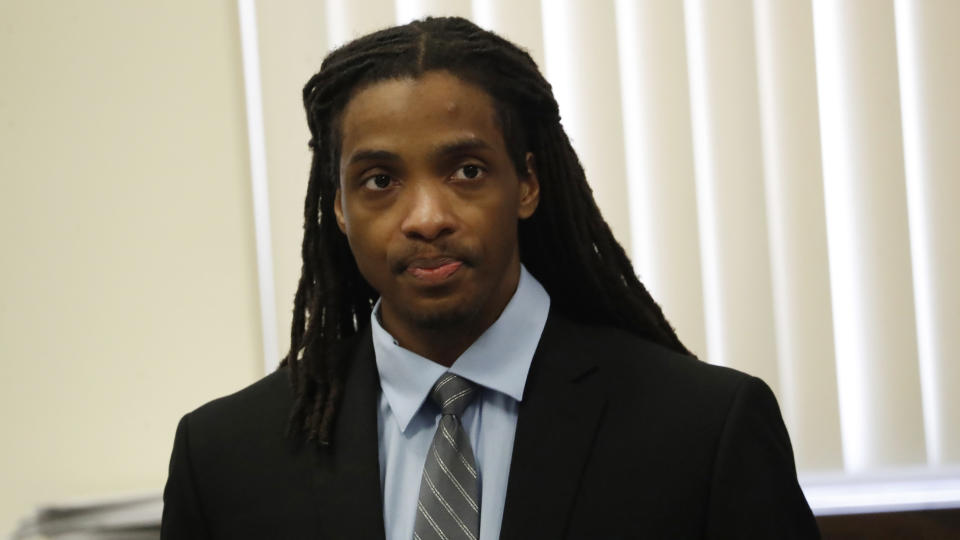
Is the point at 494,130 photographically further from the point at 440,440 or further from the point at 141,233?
the point at 141,233

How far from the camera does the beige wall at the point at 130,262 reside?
6.58 ft

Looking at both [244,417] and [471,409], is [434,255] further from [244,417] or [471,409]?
[244,417]

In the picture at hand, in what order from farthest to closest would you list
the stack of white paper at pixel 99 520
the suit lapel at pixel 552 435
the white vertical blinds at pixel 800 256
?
the white vertical blinds at pixel 800 256 < the stack of white paper at pixel 99 520 < the suit lapel at pixel 552 435

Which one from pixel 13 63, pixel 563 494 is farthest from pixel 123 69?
pixel 563 494

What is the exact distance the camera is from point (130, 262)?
6.59 feet

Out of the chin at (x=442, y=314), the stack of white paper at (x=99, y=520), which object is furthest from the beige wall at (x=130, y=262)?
the chin at (x=442, y=314)

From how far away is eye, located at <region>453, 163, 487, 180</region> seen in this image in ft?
3.84

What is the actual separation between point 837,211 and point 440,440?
3.61 feet

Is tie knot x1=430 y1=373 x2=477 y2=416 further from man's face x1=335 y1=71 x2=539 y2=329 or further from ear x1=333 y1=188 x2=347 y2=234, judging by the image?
ear x1=333 y1=188 x2=347 y2=234

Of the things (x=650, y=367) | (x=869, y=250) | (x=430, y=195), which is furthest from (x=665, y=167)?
(x=430, y=195)

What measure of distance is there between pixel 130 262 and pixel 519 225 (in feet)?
3.12

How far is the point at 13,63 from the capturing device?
203 centimetres

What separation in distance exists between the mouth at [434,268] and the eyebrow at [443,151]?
0.11m

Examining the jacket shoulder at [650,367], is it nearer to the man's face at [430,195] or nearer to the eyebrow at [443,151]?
the man's face at [430,195]
